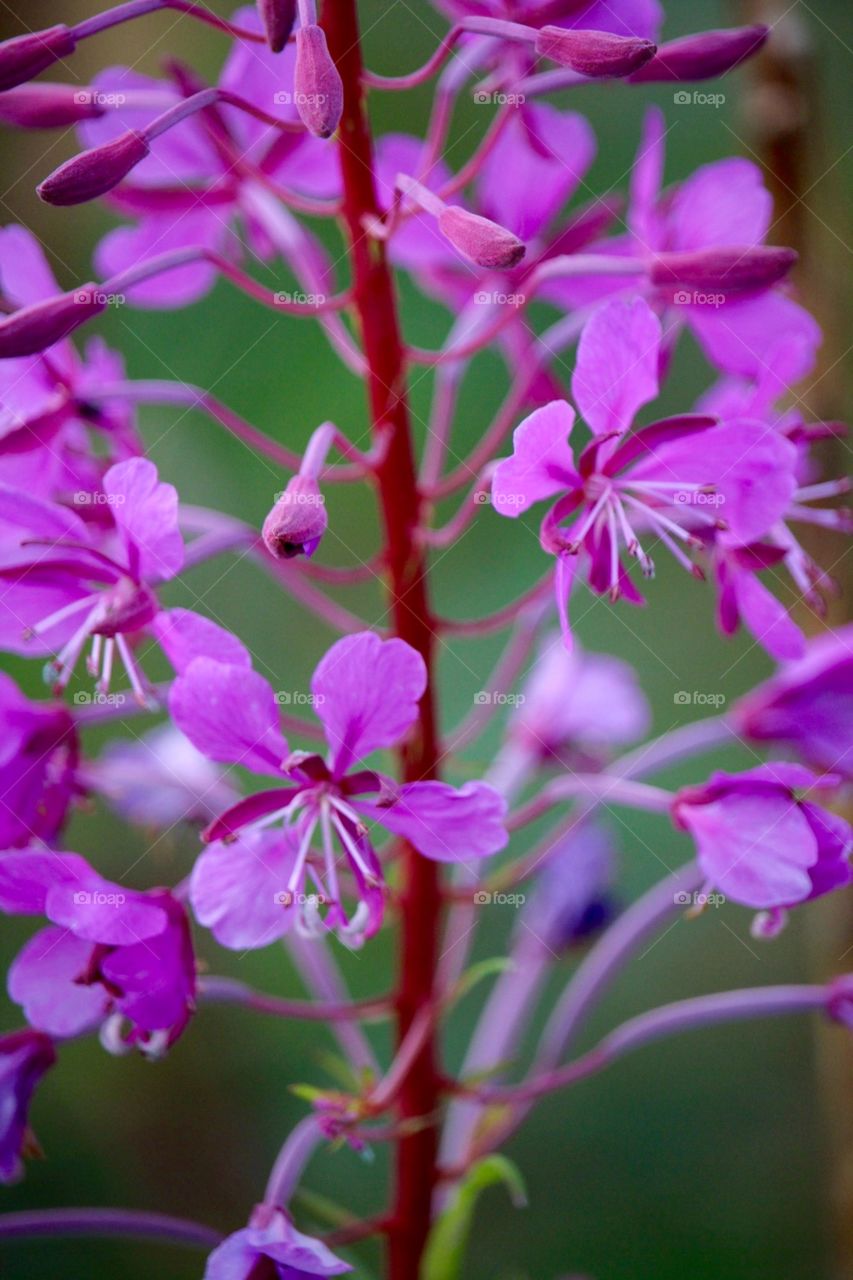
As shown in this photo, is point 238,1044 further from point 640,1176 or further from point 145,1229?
point 145,1229

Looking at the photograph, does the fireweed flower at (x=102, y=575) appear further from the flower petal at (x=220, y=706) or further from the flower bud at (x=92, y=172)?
the flower bud at (x=92, y=172)

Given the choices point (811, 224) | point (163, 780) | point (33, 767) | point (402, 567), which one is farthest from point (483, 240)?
point (811, 224)

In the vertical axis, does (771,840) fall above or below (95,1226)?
above

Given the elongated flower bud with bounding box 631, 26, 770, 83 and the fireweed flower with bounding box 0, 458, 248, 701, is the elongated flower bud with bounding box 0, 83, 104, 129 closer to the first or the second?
the fireweed flower with bounding box 0, 458, 248, 701

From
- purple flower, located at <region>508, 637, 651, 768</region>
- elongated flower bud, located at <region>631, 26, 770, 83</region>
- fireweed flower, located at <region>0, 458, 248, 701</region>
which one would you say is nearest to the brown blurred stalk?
purple flower, located at <region>508, 637, 651, 768</region>

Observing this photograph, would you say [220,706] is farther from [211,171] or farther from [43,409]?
[211,171]
